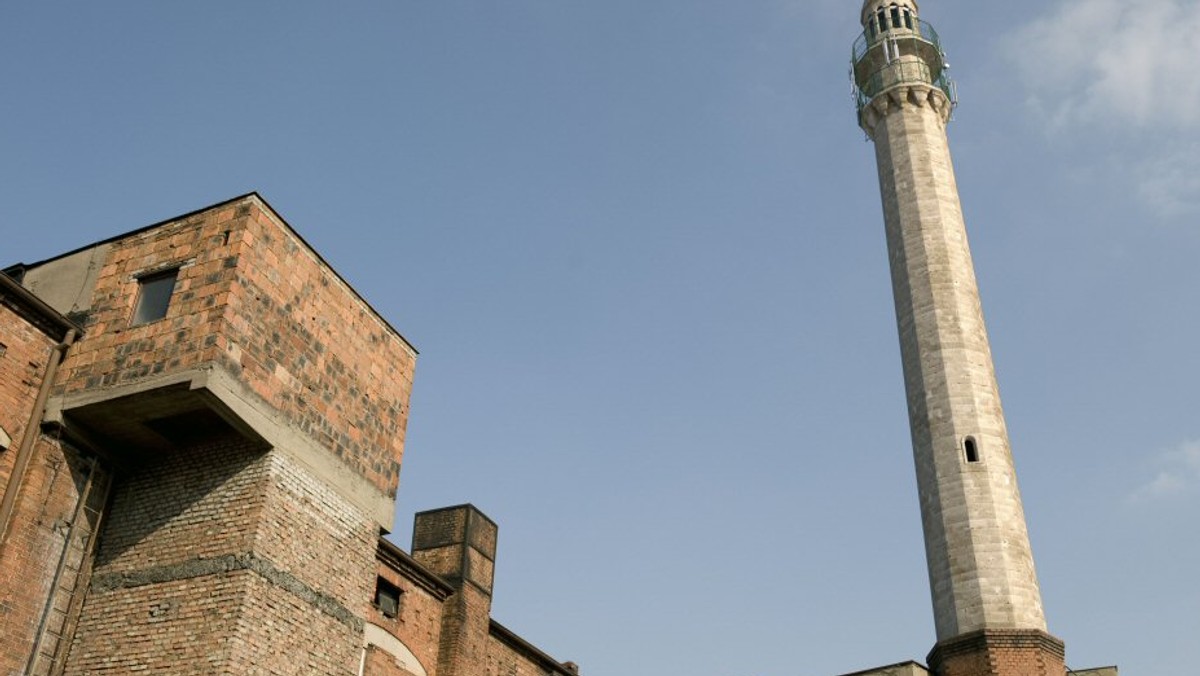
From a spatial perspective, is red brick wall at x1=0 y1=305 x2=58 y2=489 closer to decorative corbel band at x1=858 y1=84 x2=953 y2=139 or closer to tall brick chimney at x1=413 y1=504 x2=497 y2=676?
tall brick chimney at x1=413 y1=504 x2=497 y2=676

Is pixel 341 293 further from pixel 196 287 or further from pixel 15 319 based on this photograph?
pixel 15 319

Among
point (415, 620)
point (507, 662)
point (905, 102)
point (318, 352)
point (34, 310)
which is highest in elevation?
point (905, 102)

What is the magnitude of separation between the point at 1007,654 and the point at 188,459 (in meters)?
16.0

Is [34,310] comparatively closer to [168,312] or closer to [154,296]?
[154,296]

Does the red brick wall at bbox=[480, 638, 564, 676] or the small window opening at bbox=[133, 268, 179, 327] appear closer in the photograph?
the small window opening at bbox=[133, 268, 179, 327]

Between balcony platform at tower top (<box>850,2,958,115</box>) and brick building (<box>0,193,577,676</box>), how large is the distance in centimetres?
1943

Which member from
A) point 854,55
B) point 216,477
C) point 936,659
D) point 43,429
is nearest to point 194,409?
point 216,477

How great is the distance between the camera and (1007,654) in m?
21.6

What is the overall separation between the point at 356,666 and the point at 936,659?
42.9 ft

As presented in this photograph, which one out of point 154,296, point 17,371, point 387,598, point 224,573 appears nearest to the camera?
point 224,573

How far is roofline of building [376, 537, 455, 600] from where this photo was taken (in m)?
17.4

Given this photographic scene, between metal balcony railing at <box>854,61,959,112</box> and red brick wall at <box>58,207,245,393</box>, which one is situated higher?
metal balcony railing at <box>854,61,959,112</box>

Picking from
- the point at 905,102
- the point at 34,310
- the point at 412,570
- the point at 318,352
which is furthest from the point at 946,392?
the point at 34,310

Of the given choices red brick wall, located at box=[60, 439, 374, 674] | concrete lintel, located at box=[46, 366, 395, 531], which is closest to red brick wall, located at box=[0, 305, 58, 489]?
concrete lintel, located at box=[46, 366, 395, 531]
